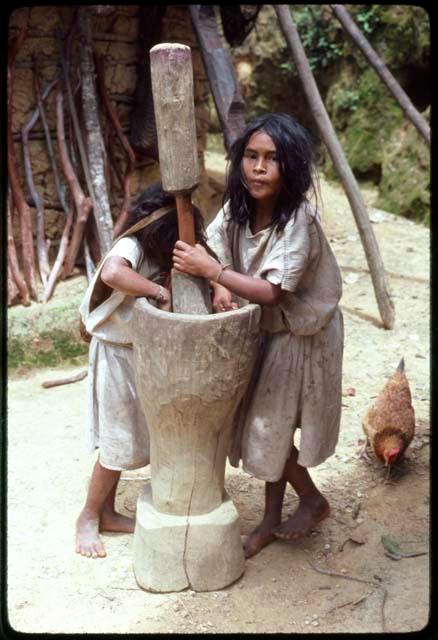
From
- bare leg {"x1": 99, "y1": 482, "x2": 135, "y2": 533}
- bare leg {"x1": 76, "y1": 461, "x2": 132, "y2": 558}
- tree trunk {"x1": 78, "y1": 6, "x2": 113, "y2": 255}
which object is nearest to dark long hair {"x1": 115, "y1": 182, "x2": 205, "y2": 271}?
bare leg {"x1": 76, "y1": 461, "x2": 132, "y2": 558}

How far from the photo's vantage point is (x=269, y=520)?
118 inches

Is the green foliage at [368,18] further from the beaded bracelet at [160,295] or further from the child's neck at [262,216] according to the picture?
the beaded bracelet at [160,295]

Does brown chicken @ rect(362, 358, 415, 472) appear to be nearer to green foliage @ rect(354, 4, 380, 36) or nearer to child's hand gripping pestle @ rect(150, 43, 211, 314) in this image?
child's hand gripping pestle @ rect(150, 43, 211, 314)

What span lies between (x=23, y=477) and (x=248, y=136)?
1.89 meters

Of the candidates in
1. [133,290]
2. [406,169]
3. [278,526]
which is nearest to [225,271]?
[133,290]

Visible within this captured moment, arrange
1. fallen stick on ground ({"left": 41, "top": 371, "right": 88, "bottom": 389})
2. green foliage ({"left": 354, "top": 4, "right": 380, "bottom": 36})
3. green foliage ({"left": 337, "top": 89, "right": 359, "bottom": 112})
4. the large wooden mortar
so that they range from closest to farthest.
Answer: the large wooden mortar
fallen stick on ground ({"left": 41, "top": 371, "right": 88, "bottom": 389})
green foliage ({"left": 354, "top": 4, "right": 380, "bottom": 36})
green foliage ({"left": 337, "top": 89, "right": 359, "bottom": 112})

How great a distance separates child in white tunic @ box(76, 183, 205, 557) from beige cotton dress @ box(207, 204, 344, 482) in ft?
0.63

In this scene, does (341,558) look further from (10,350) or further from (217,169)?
(217,169)

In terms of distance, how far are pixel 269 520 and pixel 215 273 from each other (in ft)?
3.61

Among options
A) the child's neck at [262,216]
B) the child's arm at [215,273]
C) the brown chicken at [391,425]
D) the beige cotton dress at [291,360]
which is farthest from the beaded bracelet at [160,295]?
the brown chicken at [391,425]

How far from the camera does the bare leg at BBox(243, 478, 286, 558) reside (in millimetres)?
2953

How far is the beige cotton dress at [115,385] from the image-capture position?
9.00 feet

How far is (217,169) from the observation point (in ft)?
27.0

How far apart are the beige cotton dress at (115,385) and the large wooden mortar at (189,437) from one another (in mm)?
166
